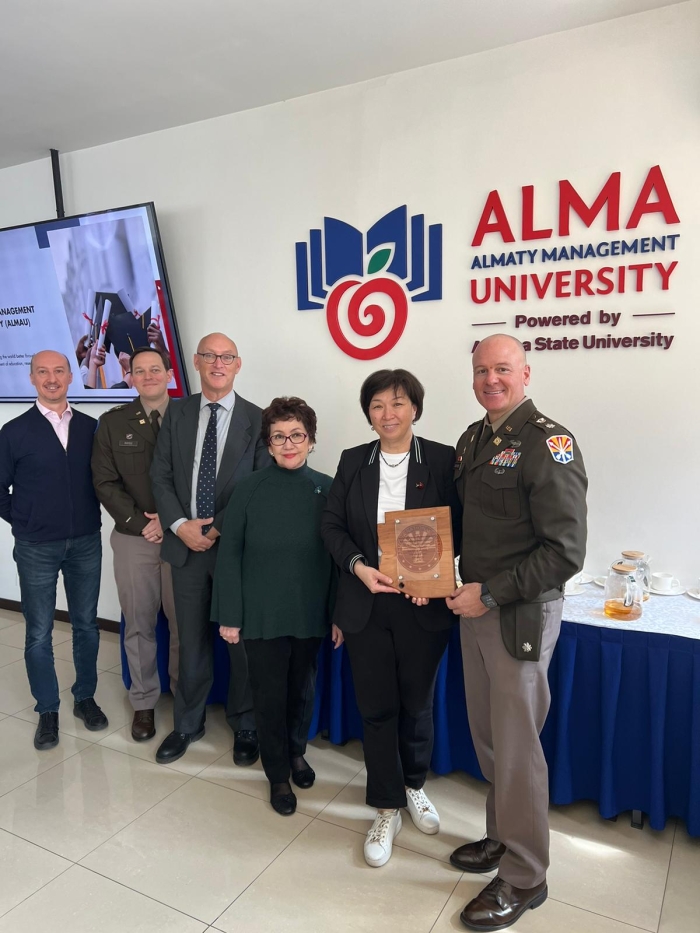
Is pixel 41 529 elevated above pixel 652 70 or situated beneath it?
situated beneath

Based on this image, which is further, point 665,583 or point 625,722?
point 665,583

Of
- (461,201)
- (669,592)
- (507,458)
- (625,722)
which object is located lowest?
(625,722)

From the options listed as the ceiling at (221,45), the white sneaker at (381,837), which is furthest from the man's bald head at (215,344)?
the white sneaker at (381,837)

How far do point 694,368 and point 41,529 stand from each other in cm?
283

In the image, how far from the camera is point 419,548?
78.3 inches

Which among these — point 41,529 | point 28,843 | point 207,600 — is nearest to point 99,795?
point 28,843

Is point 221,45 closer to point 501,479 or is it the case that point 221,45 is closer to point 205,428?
point 205,428

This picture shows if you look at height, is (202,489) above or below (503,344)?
below

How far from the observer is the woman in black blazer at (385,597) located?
2.08 metres

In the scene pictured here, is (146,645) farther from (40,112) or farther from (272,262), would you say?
(40,112)

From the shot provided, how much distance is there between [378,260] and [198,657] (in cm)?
200

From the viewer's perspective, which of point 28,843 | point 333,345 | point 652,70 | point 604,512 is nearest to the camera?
point 28,843

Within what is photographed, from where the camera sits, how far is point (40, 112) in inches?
133

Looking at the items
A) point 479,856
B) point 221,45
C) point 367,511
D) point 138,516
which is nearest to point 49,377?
point 138,516
